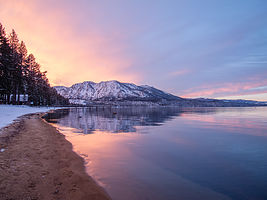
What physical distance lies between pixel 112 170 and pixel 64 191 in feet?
12.8

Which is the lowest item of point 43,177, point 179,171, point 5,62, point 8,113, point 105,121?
point 179,171

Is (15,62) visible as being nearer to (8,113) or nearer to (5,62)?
(5,62)

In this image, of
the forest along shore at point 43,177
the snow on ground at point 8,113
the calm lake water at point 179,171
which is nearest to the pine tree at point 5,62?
the snow on ground at point 8,113

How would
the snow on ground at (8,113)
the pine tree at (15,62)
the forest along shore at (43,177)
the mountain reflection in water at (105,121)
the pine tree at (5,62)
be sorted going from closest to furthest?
the forest along shore at (43,177)
the snow on ground at (8,113)
the mountain reflection in water at (105,121)
the pine tree at (5,62)
the pine tree at (15,62)

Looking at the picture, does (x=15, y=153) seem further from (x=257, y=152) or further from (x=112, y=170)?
(x=257, y=152)

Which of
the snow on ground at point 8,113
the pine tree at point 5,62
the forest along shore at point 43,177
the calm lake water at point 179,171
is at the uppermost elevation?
the pine tree at point 5,62

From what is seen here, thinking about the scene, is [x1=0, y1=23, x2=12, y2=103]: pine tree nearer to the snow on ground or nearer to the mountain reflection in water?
the snow on ground

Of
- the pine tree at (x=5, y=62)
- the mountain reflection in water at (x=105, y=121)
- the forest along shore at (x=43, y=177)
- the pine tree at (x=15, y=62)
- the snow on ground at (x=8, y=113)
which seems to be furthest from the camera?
the pine tree at (x=15, y=62)

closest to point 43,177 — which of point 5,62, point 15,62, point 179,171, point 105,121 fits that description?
point 179,171

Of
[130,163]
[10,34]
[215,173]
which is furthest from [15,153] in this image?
[10,34]

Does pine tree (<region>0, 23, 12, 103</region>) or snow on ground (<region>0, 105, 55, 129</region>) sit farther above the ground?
pine tree (<region>0, 23, 12, 103</region>)

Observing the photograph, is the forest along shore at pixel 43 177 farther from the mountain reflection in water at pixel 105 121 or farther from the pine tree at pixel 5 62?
the pine tree at pixel 5 62

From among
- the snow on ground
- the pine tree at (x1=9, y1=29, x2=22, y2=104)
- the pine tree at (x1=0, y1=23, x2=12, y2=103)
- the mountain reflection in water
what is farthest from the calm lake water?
the pine tree at (x1=9, y1=29, x2=22, y2=104)

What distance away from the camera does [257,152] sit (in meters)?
14.8
